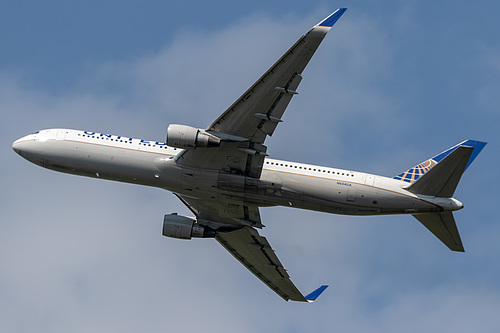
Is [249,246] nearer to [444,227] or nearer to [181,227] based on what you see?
[181,227]

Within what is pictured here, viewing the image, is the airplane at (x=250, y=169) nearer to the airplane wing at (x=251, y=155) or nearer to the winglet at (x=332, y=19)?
the airplane wing at (x=251, y=155)

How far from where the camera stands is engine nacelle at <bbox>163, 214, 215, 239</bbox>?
185 ft

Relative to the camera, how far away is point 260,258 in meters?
59.3

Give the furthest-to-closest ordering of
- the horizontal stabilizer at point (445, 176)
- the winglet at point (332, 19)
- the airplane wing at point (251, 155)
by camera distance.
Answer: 1. the horizontal stabilizer at point (445, 176)
2. the airplane wing at point (251, 155)
3. the winglet at point (332, 19)

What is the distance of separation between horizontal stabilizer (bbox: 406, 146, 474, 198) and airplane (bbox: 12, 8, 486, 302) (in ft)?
0.21

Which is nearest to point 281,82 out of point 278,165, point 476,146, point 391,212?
point 278,165

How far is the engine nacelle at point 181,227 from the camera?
5644 centimetres

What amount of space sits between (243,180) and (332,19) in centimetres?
1307

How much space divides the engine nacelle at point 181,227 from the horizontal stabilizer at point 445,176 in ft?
55.6

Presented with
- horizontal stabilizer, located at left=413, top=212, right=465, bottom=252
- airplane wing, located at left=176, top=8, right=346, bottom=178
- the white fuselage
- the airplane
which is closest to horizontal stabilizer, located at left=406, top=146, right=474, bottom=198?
the airplane

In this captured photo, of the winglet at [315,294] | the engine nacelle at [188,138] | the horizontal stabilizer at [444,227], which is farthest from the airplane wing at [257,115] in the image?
the winglet at [315,294]

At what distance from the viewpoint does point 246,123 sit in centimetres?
4769

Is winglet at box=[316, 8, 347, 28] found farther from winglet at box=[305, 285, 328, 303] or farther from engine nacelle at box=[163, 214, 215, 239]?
winglet at box=[305, 285, 328, 303]

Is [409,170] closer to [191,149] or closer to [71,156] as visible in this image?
[191,149]
